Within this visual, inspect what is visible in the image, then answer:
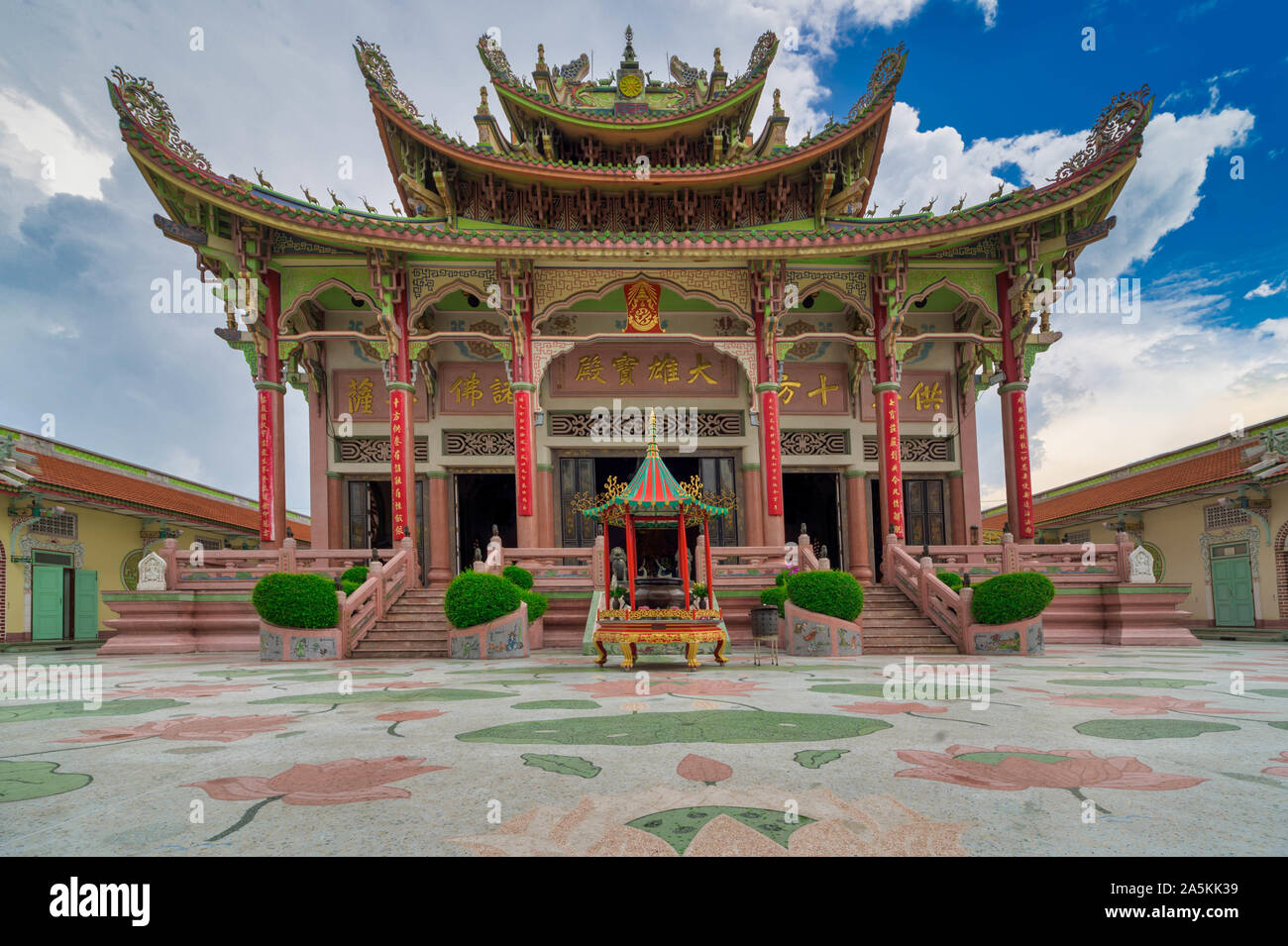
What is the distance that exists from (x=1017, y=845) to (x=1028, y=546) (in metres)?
11.8

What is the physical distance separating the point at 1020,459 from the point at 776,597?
636cm

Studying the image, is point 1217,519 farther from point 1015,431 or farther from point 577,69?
point 577,69

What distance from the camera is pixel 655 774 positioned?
300 centimetres

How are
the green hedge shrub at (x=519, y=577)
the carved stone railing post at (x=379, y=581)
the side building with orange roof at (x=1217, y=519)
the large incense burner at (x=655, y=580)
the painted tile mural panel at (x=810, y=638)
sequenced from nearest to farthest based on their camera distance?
the large incense burner at (x=655, y=580) < the painted tile mural panel at (x=810, y=638) < the carved stone railing post at (x=379, y=581) < the green hedge shrub at (x=519, y=577) < the side building with orange roof at (x=1217, y=519)

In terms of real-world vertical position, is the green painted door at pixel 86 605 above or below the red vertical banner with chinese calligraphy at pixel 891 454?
below

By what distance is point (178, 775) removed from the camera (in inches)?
123

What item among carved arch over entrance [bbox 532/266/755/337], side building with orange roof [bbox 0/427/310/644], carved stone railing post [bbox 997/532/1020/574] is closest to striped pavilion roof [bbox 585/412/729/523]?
carved stone railing post [bbox 997/532/1020/574]

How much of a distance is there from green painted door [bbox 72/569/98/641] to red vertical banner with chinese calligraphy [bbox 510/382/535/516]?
463 inches

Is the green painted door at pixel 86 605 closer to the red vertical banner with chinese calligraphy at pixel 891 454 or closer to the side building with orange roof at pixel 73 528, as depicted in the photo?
the side building with orange roof at pixel 73 528

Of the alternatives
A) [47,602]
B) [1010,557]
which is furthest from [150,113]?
[1010,557]

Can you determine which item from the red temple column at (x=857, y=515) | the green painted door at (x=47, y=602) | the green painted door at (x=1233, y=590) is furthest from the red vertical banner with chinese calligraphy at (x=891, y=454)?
the green painted door at (x=47, y=602)

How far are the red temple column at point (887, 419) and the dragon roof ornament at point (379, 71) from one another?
32.5 feet

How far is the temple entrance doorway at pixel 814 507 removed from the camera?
1711cm

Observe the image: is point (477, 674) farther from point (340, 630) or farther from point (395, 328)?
point (395, 328)
